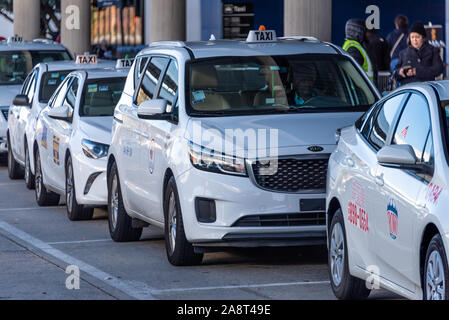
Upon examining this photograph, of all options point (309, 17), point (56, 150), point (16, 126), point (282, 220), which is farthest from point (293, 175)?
point (16, 126)

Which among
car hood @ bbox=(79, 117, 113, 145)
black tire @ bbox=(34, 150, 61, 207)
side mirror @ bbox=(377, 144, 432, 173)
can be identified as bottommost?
black tire @ bbox=(34, 150, 61, 207)

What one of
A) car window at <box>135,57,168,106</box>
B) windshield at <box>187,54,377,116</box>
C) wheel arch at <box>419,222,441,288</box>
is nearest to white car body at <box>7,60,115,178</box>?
car window at <box>135,57,168,106</box>

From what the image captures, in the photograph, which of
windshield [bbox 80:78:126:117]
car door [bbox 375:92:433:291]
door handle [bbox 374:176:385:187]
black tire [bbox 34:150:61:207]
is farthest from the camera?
black tire [bbox 34:150:61:207]

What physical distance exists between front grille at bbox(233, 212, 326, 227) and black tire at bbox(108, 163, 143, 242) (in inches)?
99.7

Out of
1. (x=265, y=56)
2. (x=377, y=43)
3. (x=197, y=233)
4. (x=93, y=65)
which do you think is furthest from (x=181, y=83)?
(x=377, y=43)

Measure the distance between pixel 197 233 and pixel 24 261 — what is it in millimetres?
1786

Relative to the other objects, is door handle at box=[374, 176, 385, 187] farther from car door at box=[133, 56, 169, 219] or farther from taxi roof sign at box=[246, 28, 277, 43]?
taxi roof sign at box=[246, 28, 277, 43]

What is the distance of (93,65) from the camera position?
1783 cm

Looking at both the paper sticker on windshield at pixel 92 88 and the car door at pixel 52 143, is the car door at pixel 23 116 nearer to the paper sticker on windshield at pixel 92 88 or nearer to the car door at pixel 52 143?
the car door at pixel 52 143

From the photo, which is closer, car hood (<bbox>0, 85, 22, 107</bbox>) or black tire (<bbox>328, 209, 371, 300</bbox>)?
black tire (<bbox>328, 209, 371, 300</bbox>)

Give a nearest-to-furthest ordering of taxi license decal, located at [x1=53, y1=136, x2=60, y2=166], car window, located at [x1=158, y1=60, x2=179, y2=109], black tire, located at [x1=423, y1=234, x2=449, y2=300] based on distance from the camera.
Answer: black tire, located at [x1=423, y1=234, x2=449, y2=300]
car window, located at [x1=158, y1=60, x2=179, y2=109]
taxi license decal, located at [x1=53, y1=136, x2=60, y2=166]

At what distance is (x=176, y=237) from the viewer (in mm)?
10578

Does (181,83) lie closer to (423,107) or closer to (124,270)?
(124,270)

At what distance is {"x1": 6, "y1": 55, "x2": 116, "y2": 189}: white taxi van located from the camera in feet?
58.3
